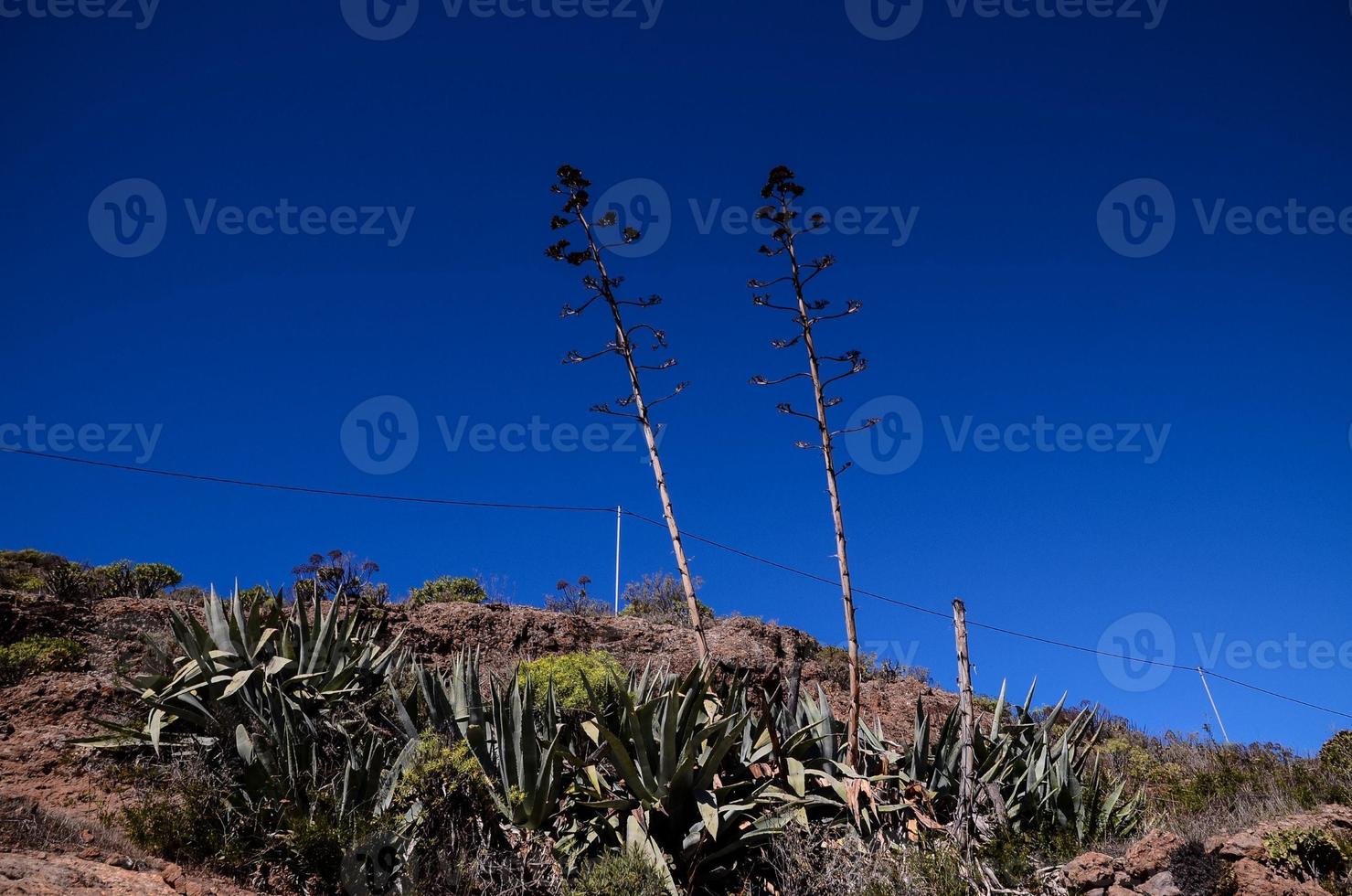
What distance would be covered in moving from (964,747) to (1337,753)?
5959mm

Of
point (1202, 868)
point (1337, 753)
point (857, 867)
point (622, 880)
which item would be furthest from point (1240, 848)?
point (1337, 753)

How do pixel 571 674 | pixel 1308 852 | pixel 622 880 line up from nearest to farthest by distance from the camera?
pixel 622 880 → pixel 1308 852 → pixel 571 674

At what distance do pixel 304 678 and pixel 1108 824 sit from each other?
727 centimetres

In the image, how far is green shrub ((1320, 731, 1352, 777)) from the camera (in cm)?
888

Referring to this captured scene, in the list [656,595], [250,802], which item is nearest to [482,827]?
[250,802]

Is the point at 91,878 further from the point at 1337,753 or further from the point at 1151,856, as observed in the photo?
the point at 1337,753

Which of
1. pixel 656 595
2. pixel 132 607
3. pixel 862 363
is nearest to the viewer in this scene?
pixel 862 363

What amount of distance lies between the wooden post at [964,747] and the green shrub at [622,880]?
2234mm

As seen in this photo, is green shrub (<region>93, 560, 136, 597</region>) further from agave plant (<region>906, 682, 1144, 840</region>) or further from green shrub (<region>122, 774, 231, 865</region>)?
agave plant (<region>906, 682, 1144, 840</region>)

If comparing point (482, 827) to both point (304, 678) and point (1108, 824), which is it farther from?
point (1108, 824)

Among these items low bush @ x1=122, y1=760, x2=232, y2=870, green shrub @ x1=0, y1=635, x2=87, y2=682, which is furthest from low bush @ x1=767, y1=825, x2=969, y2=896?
green shrub @ x1=0, y1=635, x2=87, y2=682

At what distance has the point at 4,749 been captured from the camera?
718 centimetres

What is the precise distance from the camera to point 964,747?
6473 millimetres

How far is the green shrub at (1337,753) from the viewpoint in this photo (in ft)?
29.1
